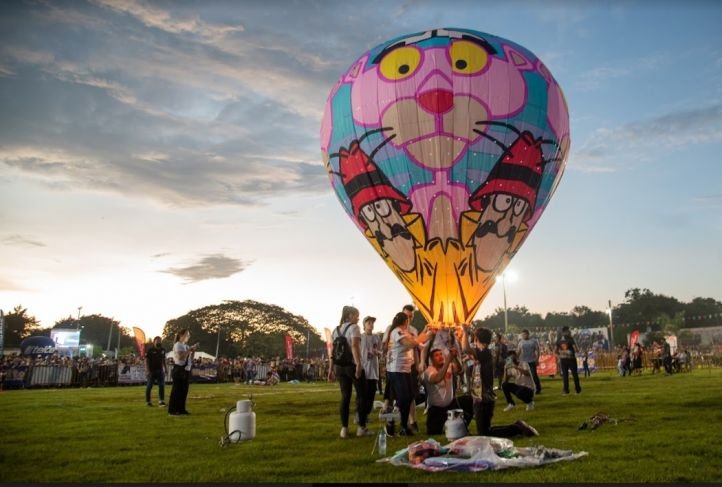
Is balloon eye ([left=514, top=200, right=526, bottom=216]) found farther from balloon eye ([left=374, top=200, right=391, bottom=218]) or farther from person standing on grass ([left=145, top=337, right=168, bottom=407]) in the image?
person standing on grass ([left=145, top=337, right=168, bottom=407])

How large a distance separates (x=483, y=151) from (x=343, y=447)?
30.9 feet

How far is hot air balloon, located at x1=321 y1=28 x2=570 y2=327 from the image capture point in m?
15.0

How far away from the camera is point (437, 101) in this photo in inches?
589

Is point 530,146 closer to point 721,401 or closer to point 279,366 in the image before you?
point 721,401

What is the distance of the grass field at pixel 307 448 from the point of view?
5934mm

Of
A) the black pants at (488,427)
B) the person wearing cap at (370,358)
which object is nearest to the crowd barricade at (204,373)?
the person wearing cap at (370,358)

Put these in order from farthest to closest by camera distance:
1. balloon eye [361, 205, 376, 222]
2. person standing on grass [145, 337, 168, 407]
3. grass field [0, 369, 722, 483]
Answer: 1. balloon eye [361, 205, 376, 222]
2. person standing on grass [145, 337, 168, 407]
3. grass field [0, 369, 722, 483]

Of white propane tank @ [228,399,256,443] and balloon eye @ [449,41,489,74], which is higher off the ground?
balloon eye @ [449,41,489,74]

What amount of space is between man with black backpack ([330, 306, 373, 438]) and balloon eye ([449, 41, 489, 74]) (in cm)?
871

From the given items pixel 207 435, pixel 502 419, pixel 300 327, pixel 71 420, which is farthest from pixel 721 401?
pixel 300 327

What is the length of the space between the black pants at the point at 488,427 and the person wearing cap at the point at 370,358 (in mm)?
1581

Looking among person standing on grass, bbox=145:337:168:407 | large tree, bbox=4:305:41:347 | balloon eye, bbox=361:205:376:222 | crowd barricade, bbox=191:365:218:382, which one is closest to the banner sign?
large tree, bbox=4:305:41:347

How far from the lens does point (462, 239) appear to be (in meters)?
15.5

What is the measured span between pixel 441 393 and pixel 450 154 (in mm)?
7835
